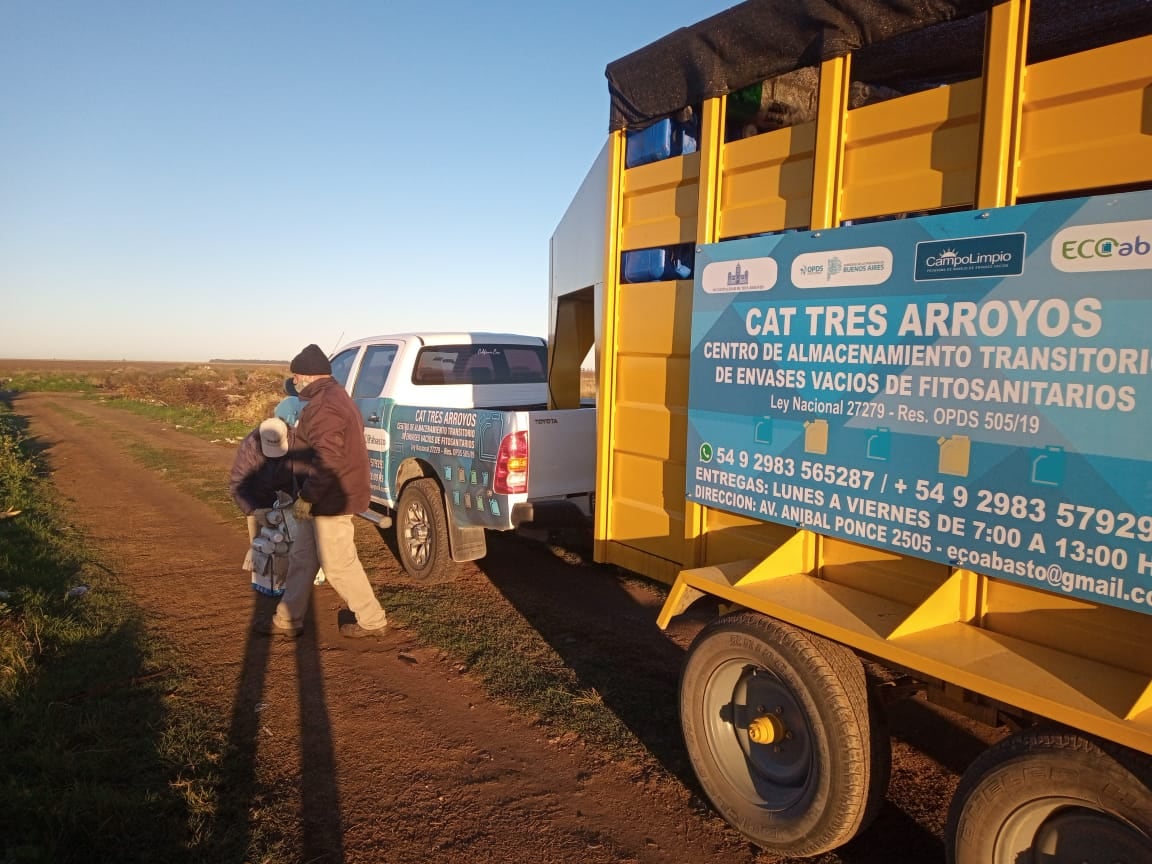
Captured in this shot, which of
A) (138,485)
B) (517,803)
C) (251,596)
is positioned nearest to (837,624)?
(517,803)

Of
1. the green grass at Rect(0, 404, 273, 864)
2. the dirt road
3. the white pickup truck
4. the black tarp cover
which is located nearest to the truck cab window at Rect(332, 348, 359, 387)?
the white pickup truck

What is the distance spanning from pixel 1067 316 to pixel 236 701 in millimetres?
4348

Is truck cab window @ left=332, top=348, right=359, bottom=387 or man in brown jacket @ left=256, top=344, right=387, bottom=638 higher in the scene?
truck cab window @ left=332, top=348, right=359, bottom=387

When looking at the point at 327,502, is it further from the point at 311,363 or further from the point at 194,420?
the point at 194,420

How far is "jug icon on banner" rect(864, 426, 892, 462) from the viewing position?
8.66 ft

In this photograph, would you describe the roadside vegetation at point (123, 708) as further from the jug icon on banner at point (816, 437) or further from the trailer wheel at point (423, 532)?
the jug icon on banner at point (816, 437)

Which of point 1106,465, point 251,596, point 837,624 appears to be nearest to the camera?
point 1106,465

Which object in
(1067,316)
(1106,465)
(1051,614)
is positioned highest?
(1067,316)

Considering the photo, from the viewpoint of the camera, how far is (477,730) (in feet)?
13.2

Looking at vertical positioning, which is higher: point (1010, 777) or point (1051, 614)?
point (1051, 614)

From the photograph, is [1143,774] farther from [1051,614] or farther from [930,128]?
[930,128]

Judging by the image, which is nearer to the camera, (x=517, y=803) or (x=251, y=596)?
(x=517, y=803)

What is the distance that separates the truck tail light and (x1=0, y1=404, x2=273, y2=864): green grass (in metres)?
2.23

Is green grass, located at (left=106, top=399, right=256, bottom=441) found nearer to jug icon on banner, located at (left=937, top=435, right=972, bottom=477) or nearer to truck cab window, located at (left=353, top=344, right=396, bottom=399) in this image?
truck cab window, located at (left=353, top=344, right=396, bottom=399)
